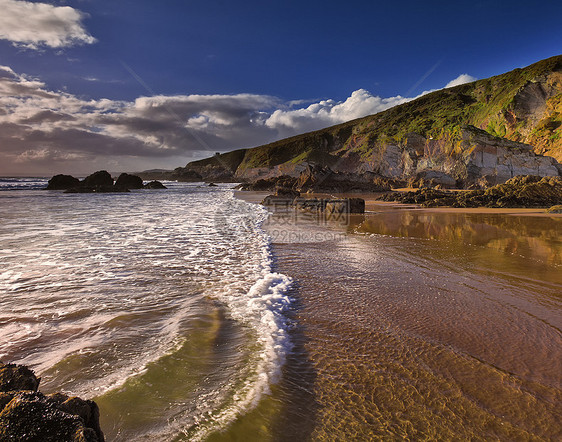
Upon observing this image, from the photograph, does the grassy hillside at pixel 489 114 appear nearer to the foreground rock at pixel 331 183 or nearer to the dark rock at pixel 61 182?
the foreground rock at pixel 331 183

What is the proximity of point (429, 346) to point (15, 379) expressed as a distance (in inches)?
119

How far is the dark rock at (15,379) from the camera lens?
1.54m

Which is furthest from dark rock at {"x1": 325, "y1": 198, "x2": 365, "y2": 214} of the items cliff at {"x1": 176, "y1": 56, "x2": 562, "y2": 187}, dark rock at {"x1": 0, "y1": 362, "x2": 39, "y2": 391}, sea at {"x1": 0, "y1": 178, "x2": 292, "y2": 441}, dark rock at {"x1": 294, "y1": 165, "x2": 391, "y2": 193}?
cliff at {"x1": 176, "y1": 56, "x2": 562, "y2": 187}

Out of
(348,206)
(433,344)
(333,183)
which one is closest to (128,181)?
(333,183)

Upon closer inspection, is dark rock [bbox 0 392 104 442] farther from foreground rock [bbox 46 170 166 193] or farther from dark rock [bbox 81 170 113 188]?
dark rock [bbox 81 170 113 188]

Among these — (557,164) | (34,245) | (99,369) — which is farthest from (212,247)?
(557,164)

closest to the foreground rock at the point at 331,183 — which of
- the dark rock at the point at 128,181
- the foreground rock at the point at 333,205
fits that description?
the foreground rock at the point at 333,205

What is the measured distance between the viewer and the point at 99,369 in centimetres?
238

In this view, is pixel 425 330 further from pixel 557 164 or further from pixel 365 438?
pixel 557 164

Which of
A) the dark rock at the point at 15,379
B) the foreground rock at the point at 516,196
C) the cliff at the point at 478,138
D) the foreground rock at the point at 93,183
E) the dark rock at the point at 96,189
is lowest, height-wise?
the dark rock at the point at 15,379

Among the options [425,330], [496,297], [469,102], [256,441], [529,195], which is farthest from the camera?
[469,102]

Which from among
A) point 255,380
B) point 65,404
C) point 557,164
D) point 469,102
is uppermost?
point 469,102

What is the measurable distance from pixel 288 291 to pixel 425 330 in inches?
71.6

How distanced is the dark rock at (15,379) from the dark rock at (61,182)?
5969 cm
